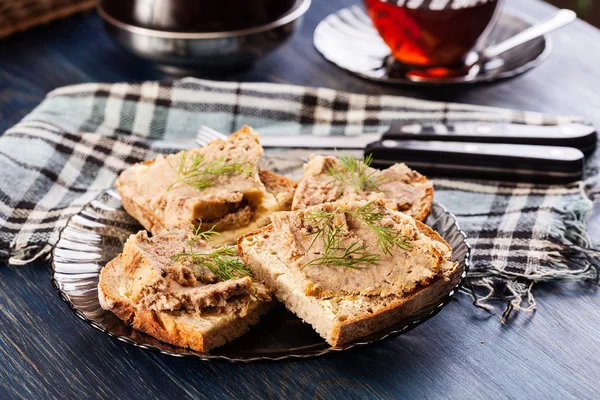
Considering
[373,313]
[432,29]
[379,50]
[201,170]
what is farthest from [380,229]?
[379,50]

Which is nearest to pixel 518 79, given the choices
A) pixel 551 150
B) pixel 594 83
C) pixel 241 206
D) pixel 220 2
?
pixel 594 83

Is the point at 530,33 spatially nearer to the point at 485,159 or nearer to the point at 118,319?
the point at 485,159

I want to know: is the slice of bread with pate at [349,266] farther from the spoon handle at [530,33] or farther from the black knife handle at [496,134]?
the spoon handle at [530,33]

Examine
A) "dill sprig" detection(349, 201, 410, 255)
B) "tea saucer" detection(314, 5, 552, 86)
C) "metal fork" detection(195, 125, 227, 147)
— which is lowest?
"metal fork" detection(195, 125, 227, 147)

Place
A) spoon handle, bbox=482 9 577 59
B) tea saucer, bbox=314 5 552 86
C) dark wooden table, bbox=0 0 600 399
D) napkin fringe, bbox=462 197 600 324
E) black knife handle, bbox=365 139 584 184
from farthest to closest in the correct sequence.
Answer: spoon handle, bbox=482 9 577 59
tea saucer, bbox=314 5 552 86
black knife handle, bbox=365 139 584 184
napkin fringe, bbox=462 197 600 324
dark wooden table, bbox=0 0 600 399

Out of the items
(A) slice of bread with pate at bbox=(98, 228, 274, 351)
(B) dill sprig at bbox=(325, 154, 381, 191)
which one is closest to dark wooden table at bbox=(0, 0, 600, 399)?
(A) slice of bread with pate at bbox=(98, 228, 274, 351)

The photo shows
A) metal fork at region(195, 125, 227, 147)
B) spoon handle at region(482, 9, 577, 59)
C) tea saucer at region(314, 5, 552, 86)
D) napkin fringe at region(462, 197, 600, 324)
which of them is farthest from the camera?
spoon handle at region(482, 9, 577, 59)

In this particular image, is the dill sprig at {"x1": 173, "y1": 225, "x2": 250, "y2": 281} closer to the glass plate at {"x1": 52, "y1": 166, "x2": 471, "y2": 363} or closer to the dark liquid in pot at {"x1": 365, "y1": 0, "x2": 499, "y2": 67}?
the glass plate at {"x1": 52, "y1": 166, "x2": 471, "y2": 363}

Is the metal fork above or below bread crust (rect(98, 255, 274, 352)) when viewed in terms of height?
below
